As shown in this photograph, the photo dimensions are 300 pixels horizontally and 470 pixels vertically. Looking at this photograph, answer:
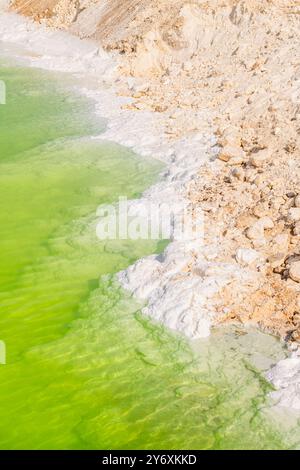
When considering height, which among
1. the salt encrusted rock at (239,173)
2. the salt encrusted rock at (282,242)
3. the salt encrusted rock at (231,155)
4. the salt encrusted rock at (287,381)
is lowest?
the salt encrusted rock at (287,381)

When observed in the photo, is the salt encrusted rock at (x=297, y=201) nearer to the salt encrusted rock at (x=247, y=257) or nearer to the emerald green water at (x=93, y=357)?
the salt encrusted rock at (x=247, y=257)

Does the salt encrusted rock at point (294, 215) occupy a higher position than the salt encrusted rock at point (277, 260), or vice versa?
the salt encrusted rock at point (294, 215)

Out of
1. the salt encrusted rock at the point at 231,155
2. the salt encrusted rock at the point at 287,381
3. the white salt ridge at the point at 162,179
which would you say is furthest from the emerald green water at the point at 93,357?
the salt encrusted rock at the point at 231,155

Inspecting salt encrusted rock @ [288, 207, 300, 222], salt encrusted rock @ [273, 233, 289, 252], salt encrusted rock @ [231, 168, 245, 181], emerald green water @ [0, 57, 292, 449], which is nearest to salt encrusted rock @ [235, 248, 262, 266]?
salt encrusted rock @ [273, 233, 289, 252]
